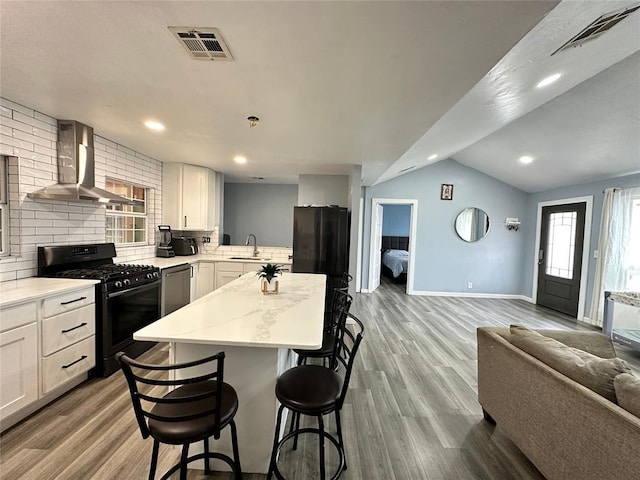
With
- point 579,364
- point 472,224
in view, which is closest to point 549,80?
point 579,364

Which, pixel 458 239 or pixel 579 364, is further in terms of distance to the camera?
pixel 458 239

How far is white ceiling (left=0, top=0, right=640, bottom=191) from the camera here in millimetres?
1259

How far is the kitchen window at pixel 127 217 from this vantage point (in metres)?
3.62

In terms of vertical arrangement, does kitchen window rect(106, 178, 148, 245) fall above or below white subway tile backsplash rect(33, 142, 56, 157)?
below

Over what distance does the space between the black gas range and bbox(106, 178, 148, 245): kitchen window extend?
0.58 meters

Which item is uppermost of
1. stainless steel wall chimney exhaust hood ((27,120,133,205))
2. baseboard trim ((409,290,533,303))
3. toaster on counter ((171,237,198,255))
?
stainless steel wall chimney exhaust hood ((27,120,133,205))

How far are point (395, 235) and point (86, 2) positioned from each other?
30.5ft

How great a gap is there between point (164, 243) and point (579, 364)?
16.2 feet

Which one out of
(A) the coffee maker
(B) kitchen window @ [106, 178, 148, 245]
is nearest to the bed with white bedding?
(A) the coffee maker

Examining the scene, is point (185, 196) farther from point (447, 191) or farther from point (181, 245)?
point (447, 191)

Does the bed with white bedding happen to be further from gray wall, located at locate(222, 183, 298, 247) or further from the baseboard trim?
gray wall, located at locate(222, 183, 298, 247)

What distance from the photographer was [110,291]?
2.58 m

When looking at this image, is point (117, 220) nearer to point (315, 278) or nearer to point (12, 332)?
point (12, 332)

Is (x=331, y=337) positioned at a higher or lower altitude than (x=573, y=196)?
lower
